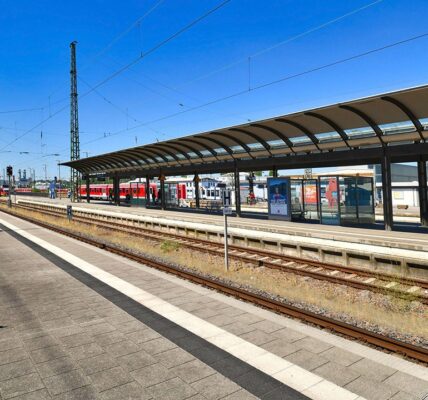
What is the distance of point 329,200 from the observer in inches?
883

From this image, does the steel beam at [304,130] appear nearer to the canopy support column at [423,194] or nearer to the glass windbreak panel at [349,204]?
the glass windbreak panel at [349,204]

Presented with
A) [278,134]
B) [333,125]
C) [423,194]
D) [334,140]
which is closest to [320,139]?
[334,140]

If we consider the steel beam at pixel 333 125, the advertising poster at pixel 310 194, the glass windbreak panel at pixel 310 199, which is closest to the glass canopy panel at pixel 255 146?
the glass windbreak panel at pixel 310 199

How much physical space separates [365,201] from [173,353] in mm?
18710

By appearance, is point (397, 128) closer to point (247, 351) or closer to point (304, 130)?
point (304, 130)

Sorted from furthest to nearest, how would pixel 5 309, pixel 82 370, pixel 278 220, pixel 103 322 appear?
pixel 278 220 → pixel 5 309 → pixel 103 322 → pixel 82 370

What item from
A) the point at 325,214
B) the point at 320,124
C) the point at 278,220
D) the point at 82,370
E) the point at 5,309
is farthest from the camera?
the point at 278,220

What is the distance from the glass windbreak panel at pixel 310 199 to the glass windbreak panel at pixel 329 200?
6.11 feet

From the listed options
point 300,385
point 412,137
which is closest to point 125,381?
point 300,385

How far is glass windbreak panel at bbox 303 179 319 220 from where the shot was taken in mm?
24984

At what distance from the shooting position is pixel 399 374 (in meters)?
5.24

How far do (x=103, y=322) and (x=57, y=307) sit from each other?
1690 mm

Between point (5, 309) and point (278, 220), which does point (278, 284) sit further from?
point (278, 220)

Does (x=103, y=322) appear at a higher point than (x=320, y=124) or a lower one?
lower
